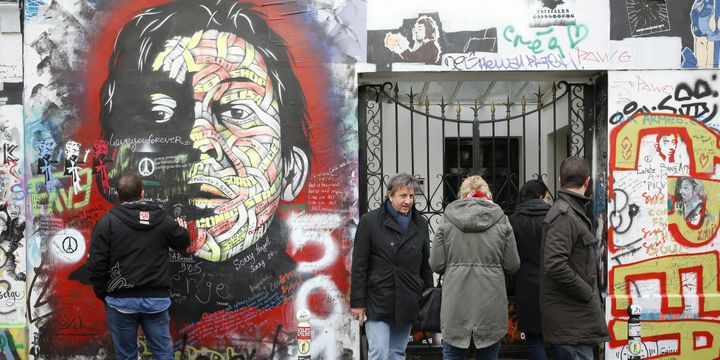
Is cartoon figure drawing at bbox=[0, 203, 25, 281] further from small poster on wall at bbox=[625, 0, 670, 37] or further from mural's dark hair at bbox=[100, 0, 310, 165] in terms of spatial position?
small poster on wall at bbox=[625, 0, 670, 37]

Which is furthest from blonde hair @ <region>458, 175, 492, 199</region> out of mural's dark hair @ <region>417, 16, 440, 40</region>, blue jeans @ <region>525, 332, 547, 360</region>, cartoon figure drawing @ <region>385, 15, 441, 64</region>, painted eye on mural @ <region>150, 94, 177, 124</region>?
painted eye on mural @ <region>150, 94, 177, 124</region>

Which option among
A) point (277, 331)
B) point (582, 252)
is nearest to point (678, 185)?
→ point (582, 252)

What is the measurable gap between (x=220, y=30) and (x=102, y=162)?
175cm

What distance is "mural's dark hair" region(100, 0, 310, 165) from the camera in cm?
660

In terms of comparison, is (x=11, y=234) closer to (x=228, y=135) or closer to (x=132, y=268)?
(x=132, y=268)

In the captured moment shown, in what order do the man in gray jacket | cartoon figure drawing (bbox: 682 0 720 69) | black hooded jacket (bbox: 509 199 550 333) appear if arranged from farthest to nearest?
cartoon figure drawing (bbox: 682 0 720 69), black hooded jacket (bbox: 509 199 550 333), the man in gray jacket

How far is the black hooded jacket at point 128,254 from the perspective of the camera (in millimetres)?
5227

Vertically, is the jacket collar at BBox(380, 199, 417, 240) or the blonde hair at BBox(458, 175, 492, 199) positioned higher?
the blonde hair at BBox(458, 175, 492, 199)

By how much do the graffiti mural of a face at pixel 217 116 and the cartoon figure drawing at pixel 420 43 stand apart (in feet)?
3.38

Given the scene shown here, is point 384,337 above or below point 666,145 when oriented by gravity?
below

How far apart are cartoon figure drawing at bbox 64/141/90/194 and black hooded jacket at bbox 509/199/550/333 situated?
167 inches

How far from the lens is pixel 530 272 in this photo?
5.53 meters

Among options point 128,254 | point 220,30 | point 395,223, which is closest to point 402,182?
point 395,223

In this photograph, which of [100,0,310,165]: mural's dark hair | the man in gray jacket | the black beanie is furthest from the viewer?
[100,0,310,165]: mural's dark hair
